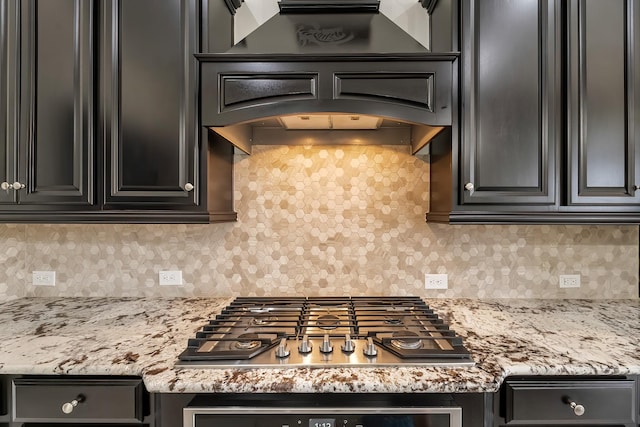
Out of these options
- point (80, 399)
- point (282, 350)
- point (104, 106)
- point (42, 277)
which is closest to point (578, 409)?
point (282, 350)

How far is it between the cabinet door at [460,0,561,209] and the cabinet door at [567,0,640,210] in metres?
0.10

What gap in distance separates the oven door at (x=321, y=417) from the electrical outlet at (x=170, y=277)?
94cm

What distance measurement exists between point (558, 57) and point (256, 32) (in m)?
1.31

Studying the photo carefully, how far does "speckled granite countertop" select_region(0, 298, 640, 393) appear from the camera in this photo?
3.30ft

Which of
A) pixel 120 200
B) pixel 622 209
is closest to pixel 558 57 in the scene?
pixel 622 209

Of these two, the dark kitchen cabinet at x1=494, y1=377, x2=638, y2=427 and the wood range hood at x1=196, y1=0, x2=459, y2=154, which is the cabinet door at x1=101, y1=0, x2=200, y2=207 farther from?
the dark kitchen cabinet at x1=494, y1=377, x2=638, y2=427

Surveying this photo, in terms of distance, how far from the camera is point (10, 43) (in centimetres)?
147

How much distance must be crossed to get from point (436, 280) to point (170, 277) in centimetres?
145

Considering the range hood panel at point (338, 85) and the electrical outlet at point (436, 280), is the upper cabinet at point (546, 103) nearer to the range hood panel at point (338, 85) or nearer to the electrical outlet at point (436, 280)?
the range hood panel at point (338, 85)

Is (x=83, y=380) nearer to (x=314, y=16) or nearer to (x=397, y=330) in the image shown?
(x=397, y=330)

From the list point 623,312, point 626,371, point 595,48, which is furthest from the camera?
point 623,312

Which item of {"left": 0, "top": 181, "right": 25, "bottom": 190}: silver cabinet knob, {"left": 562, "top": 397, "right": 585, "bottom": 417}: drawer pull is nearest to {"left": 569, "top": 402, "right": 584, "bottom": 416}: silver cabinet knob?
{"left": 562, "top": 397, "right": 585, "bottom": 417}: drawer pull

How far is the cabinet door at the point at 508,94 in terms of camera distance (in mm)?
1438

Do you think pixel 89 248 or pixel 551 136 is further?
pixel 89 248
